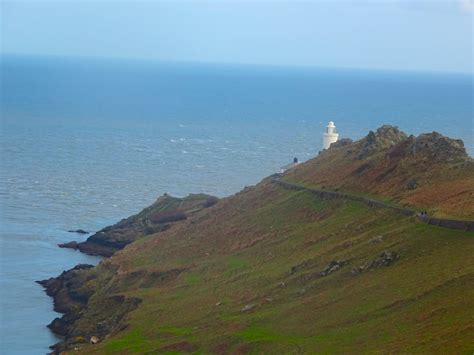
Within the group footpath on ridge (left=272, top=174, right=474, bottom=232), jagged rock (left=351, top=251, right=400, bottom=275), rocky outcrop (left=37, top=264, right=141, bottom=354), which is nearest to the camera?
jagged rock (left=351, top=251, right=400, bottom=275)

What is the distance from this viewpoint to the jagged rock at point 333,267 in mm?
55062

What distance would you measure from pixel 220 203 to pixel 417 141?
65.9ft

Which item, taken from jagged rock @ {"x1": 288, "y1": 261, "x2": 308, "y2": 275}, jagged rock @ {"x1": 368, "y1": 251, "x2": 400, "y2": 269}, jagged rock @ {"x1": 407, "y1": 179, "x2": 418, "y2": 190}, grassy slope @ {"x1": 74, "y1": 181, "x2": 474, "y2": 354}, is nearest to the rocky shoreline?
grassy slope @ {"x1": 74, "y1": 181, "x2": 474, "y2": 354}

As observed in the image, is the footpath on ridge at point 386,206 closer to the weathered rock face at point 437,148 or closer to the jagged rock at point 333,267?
the jagged rock at point 333,267

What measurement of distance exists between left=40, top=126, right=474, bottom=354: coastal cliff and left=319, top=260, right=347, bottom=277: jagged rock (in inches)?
2.5

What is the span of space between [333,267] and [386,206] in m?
9.46

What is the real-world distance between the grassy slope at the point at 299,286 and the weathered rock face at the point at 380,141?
7101 mm

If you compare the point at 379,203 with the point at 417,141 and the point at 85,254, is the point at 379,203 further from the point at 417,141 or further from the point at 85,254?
the point at 85,254

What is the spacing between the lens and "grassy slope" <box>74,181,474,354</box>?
4453cm

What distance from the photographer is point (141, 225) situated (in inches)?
3674

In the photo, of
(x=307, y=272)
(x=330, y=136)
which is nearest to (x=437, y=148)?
(x=307, y=272)

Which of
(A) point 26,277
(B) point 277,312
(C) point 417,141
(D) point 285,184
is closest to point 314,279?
(B) point 277,312

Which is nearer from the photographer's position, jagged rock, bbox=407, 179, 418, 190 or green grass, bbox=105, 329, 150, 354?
green grass, bbox=105, 329, 150, 354

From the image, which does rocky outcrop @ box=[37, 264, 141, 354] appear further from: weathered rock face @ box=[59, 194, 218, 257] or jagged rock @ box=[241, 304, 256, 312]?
weathered rock face @ box=[59, 194, 218, 257]
